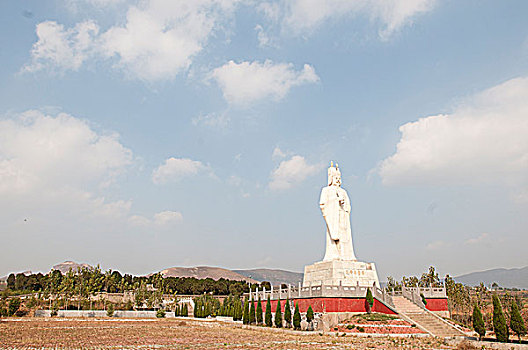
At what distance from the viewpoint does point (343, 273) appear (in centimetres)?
3141

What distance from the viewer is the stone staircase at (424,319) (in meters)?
24.6

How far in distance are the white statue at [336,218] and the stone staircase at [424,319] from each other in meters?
5.31

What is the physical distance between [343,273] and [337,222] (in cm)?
440

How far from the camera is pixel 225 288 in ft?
276

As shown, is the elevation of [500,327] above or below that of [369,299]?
below

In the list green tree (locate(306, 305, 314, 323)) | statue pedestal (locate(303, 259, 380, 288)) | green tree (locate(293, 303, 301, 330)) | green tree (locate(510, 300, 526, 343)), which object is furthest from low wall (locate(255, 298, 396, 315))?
green tree (locate(510, 300, 526, 343))

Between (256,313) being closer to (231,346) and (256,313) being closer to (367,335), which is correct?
(367,335)

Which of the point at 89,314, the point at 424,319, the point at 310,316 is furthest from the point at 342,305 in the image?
the point at 89,314

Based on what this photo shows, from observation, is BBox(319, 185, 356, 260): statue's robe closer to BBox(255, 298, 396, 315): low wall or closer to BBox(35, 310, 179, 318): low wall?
BBox(255, 298, 396, 315): low wall

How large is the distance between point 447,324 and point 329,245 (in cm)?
1076

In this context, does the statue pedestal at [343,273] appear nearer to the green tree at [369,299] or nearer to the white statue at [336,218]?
the white statue at [336,218]

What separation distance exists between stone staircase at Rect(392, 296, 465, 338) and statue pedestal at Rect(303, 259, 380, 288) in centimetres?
264

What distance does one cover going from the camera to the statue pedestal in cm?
3112

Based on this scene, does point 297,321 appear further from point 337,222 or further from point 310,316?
point 337,222
